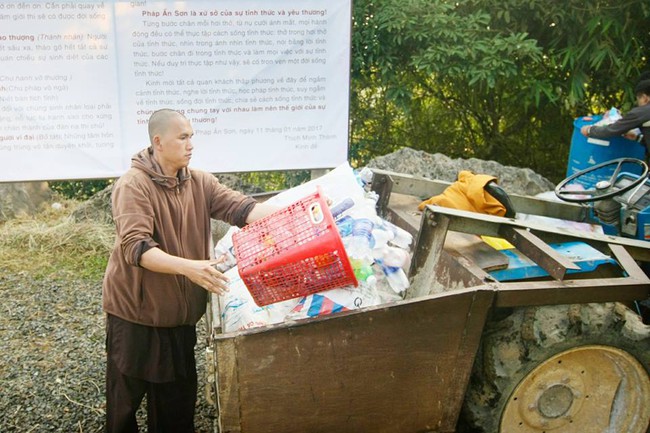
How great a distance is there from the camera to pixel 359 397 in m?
2.49

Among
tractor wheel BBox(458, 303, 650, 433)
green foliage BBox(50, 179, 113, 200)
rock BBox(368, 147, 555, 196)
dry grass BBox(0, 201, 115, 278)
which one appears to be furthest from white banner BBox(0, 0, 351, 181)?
green foliage BBox(50, 179, 113, 200)

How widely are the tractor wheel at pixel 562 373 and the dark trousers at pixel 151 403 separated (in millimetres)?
1291

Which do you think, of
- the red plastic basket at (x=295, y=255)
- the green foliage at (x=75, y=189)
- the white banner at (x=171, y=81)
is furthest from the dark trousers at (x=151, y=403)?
the green foliage at (x=75, y=189)

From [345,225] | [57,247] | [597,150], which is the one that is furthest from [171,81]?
[597,150]

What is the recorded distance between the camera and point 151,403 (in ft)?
9.47

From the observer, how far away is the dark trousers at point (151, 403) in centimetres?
277

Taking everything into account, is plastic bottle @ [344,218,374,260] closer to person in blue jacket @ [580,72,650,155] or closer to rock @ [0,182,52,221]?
person in blue jacket @ [580,72,650,155]

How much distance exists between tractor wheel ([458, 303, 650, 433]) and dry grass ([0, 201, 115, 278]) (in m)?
3.54

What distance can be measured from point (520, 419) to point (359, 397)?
829 mm

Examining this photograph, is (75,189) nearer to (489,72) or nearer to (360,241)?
(489,72)

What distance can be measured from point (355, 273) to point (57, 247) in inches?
158

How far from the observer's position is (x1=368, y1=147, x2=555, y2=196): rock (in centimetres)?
534

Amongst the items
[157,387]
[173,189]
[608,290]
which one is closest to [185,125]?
[173,189]

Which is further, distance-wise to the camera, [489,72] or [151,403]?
[489,72]
